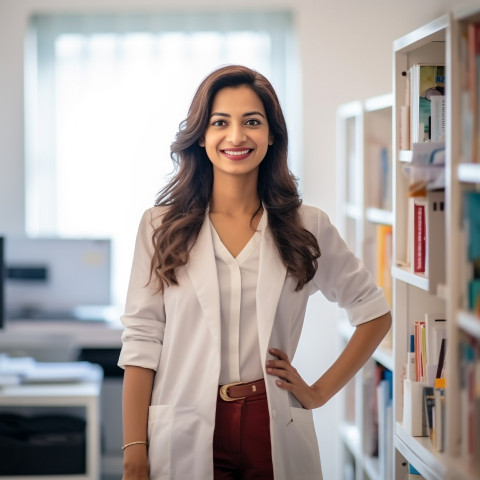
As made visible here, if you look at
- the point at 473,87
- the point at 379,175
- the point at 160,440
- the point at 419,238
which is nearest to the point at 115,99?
the point at 379,175

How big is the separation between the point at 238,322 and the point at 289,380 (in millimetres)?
184

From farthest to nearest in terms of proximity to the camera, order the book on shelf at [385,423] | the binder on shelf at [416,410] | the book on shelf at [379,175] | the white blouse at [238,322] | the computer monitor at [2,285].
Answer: the computer monitor at [2,285] < the book on shelf at [379,175] < the book on shelf at [385,423] < the binder on shelf at [416,410] < the white blouse at [238,322]

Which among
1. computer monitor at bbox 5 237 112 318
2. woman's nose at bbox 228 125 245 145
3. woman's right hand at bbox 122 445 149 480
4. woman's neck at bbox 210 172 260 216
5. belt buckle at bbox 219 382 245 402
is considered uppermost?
woman's nose at bbox 228 125 245 145

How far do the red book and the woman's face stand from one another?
1.35ft

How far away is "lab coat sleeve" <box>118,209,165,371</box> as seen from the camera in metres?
1.72

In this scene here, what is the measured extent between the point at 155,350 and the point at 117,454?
237 centimetres

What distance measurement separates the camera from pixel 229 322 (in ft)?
5.58

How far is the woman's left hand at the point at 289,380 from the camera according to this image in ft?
5.56

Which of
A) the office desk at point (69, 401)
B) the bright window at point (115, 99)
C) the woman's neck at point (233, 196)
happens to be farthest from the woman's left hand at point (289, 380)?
the bright window at point (115, 99)

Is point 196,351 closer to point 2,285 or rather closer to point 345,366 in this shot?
point 345,366

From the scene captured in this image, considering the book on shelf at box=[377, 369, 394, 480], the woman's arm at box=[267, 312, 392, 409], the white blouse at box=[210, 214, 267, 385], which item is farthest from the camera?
the book on shelf at box=[377, 369, 394, 480]

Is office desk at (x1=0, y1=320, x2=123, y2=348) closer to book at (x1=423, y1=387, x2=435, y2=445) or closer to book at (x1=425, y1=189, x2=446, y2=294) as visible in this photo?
Result: book at (x1=423, y1=387, x2=435, y2=445)

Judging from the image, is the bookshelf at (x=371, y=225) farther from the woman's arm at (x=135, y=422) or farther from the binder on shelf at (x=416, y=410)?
the woman's arm at (x=135, y=422)

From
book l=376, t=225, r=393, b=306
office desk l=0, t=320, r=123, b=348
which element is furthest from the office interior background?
book l=376, t=225, r=393, b=306
